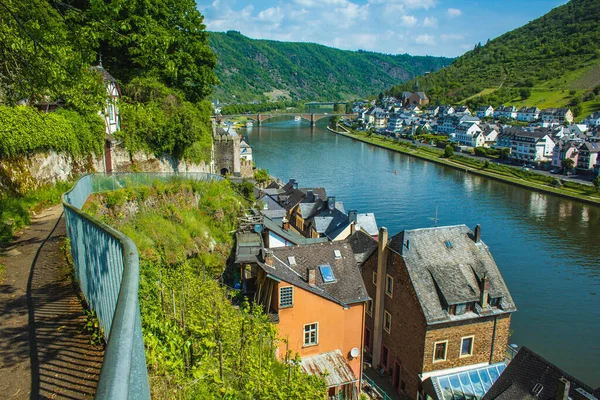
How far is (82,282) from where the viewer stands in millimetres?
4652

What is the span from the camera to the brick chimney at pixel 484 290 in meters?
14.2

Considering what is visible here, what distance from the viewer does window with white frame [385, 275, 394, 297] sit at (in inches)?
604

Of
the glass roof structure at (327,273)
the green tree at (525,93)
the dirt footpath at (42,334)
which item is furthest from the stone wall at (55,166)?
the green tree at (525,93)

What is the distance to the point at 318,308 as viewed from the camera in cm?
1276

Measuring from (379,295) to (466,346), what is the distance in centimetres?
318

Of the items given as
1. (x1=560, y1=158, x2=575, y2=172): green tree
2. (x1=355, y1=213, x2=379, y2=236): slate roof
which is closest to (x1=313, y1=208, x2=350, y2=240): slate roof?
(x1=355, y1=213, x2=379, y2=236): slate roof

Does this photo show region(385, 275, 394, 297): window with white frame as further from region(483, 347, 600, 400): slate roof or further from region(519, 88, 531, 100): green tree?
region(519, 88, 531, 100): green tree

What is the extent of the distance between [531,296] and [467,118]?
7262cm

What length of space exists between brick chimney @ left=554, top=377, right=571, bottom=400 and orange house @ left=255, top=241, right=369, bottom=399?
4729 millimetres

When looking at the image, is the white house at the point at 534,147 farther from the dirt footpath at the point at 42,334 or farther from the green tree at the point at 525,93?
the dirt footpath at the point at 42,334

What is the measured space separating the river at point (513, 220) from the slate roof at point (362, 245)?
690 cm

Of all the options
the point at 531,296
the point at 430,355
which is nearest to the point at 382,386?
the point at 430,355

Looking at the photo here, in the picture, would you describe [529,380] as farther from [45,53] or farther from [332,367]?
[45,53]

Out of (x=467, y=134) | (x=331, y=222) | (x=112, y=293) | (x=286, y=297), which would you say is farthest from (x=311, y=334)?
(x=467, y=134)
